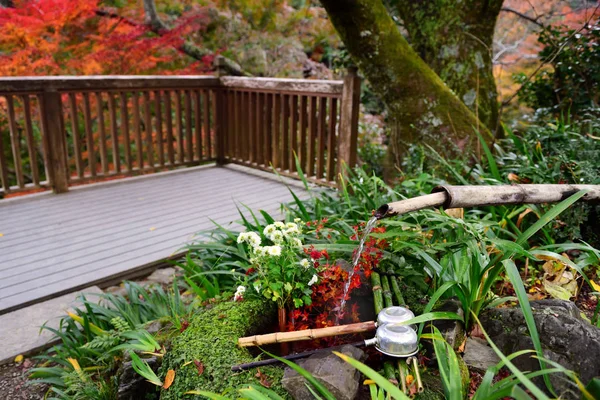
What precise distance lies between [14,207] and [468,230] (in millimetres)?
3679

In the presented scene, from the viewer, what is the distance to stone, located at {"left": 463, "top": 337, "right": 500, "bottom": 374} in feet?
4.86

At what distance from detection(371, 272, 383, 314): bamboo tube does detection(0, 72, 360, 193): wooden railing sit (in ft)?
7.27

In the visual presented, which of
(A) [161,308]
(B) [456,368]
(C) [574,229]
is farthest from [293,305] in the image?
(C) [574,229]

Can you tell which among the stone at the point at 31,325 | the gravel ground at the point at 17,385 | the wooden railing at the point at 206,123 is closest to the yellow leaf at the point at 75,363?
the gravel ground at the point at 17,385

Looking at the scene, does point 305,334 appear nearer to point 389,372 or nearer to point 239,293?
point 389,372

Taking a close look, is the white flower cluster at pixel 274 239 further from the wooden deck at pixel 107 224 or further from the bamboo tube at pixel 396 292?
the wooden deck at pixel 107 224

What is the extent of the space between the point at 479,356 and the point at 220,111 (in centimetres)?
436

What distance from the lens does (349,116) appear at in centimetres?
408

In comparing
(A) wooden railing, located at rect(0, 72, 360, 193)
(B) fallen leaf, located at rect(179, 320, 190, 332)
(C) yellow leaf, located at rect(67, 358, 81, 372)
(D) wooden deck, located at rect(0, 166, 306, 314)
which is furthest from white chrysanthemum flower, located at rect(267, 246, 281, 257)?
(A) wooden railing, located at rect(0, 72, 360, 193)

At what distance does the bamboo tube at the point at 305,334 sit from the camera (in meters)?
1.46

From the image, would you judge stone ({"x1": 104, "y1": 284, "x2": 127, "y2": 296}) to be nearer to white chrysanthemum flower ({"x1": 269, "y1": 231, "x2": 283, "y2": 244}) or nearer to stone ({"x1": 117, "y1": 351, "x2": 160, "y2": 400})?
stone ({"x1": 117, "y1": 351, "x2": 160, "y2": 400})

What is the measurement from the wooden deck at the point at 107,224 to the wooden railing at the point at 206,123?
0.20 m

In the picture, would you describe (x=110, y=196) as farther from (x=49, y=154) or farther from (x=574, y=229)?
(x=574, y=229)

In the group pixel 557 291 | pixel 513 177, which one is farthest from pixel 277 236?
pixel 513 177
